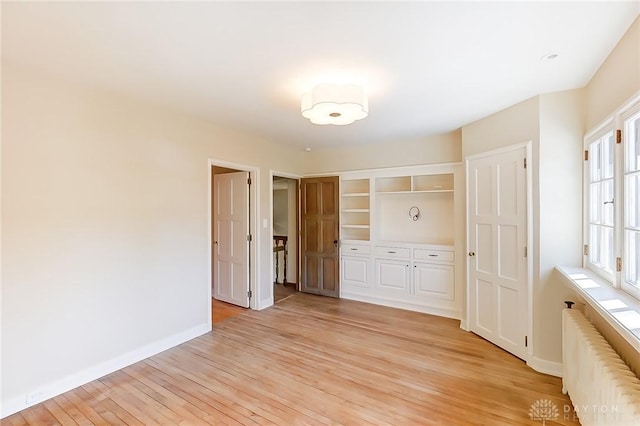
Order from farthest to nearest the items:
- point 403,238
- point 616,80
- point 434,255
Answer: point 403,238 < point 434,255 < point 616,80

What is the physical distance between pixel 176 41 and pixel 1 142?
1467mm

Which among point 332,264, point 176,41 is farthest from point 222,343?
point 176,41

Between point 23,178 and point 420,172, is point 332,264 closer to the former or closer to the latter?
point 420,172

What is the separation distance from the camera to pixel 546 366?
2672 millimetres

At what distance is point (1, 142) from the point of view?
210cm

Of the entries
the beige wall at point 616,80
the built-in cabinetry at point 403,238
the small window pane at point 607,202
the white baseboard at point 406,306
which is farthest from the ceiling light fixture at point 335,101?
the white baseboard at point 406,306

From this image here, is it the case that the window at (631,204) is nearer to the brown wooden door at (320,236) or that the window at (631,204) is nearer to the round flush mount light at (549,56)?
the round flush mount light at (549,56)

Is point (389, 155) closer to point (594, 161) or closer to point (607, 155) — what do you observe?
point (594, 161)

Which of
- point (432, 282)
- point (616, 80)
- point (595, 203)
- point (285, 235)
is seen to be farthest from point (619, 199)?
point (285, 235)

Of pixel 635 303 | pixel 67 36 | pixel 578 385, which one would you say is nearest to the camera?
pixel 635 303

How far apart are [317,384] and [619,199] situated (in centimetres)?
251

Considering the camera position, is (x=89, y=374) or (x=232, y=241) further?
(x=232, y=241)

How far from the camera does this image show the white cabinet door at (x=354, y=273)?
16.0 ft

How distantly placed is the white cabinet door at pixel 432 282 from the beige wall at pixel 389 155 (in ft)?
4.92
